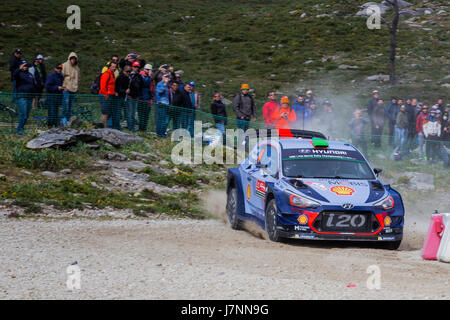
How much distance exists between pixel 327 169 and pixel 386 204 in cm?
139

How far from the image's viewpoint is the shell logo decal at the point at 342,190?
1056 centimetres

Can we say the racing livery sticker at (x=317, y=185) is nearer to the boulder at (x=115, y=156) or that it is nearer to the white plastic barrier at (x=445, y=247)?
the white plastic barrier at (x=445, y=247)

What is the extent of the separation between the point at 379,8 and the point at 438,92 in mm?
23300

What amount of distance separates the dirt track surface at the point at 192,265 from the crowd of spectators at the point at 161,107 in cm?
802

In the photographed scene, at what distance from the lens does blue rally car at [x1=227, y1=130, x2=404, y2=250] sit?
34.0 feet

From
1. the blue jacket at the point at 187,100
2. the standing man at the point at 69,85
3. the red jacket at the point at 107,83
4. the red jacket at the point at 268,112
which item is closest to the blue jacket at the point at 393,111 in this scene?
the red jacket at the point at 268,112

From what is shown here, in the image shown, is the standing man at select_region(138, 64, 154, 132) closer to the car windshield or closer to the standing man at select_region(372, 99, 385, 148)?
the standing man at select_region(372, 99, 385, 148)

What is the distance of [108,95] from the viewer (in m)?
19.8

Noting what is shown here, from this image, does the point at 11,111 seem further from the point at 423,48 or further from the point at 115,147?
the point at 423,48

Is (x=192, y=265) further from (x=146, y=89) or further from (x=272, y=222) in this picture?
(x=146, y=89)

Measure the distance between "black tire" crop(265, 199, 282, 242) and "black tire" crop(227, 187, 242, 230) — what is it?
1.60 meters

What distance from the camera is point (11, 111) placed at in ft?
60.9
